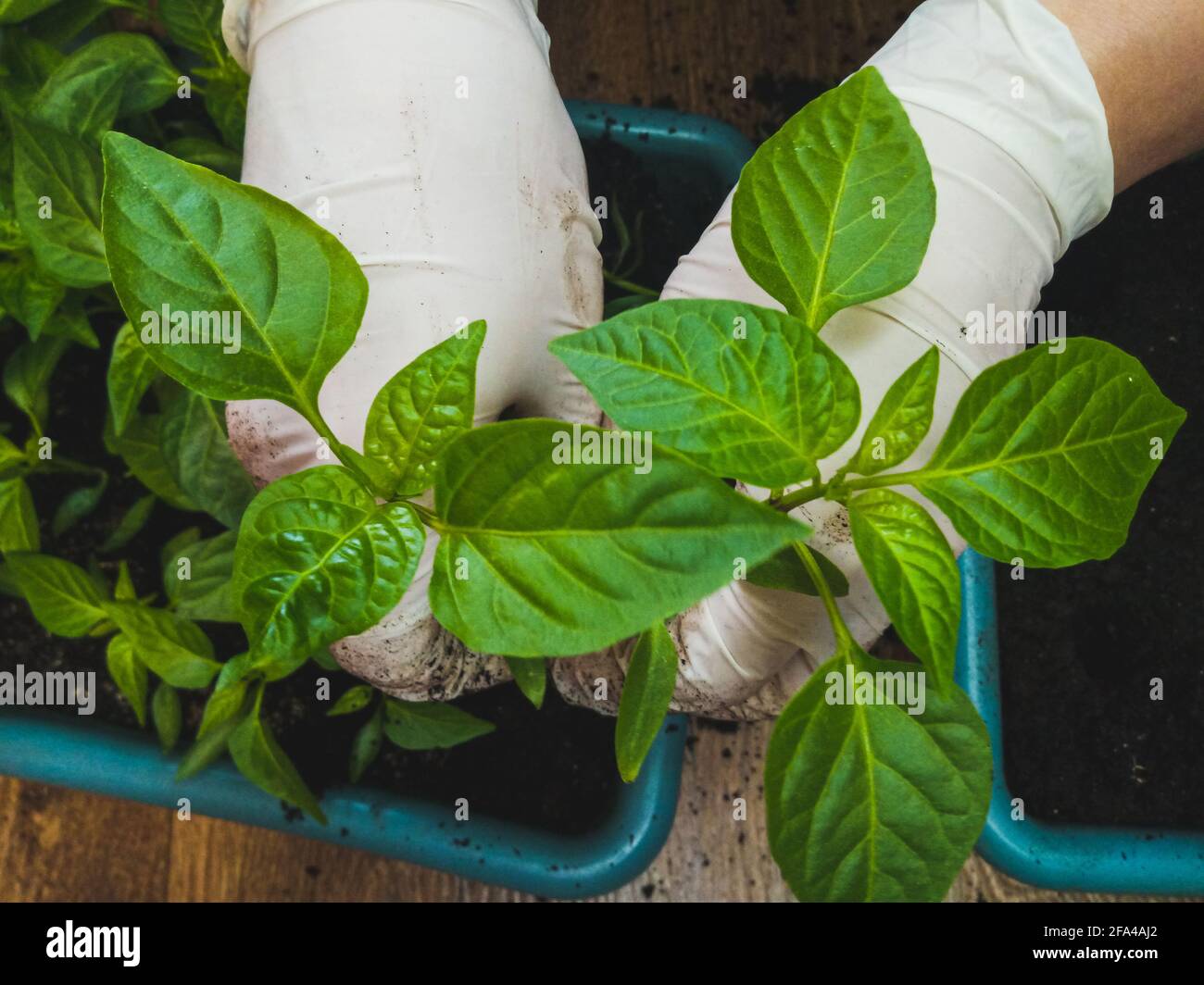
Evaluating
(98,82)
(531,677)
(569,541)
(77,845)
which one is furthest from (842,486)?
(77,845)

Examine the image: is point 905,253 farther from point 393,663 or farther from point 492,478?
point 393,663

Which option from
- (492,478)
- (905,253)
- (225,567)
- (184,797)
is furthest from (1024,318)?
(184,797)

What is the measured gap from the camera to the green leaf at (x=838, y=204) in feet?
1.17

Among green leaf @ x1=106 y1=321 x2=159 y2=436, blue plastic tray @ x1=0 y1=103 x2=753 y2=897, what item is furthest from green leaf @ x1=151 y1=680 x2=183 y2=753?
green leaf @ x1=106 y1=321 x2=159 y2=436

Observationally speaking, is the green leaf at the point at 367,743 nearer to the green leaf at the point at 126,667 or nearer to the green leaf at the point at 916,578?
the green leaf at the point at 126,667

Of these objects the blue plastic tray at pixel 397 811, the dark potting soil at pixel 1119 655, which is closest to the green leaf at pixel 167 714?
the blue plastic tray at pixel 397 811

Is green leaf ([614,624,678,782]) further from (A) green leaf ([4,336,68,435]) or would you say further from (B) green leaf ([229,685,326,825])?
(A) green leaf ([4,336,68,435])

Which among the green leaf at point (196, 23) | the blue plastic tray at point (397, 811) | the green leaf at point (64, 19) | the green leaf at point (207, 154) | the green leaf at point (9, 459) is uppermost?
the green leaf at point (64, 19)

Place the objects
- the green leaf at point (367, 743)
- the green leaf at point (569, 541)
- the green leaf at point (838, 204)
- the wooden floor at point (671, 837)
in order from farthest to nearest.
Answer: the wooden floor at point (671, 837) → the green leaf at point (367, 743) → the green leaf at point (838, 204) → the green leaf at point (569, 541)

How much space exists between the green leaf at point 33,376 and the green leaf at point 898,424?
0.55m

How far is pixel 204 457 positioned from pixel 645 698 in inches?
13.3

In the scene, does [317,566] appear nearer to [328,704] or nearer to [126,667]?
[126,667]

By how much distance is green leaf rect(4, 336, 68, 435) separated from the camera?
64cm

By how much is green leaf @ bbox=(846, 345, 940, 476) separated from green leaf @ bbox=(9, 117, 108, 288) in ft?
1.38
